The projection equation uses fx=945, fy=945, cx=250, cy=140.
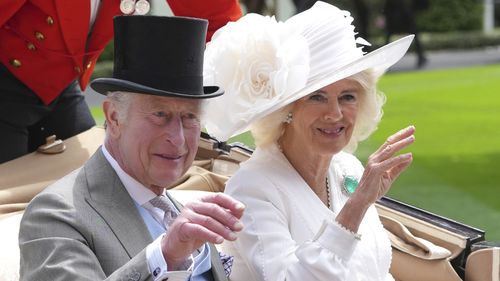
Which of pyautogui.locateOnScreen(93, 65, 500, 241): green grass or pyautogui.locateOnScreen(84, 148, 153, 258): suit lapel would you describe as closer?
pyautogui.locateOnScreen(84, 148, 153, 258): suit lapel

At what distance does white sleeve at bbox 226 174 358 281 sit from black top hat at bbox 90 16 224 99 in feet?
1.48

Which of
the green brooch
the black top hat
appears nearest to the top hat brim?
the black top hat

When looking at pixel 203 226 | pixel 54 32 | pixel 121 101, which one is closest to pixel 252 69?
pixel 121 101

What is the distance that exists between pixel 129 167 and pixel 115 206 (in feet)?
0.33

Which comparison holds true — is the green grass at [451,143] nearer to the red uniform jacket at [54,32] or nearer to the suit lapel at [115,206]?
the red uniform jacket at [54,32]

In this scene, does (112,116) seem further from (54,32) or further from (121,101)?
(54,32)

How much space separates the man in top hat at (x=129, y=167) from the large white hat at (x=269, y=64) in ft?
0.94

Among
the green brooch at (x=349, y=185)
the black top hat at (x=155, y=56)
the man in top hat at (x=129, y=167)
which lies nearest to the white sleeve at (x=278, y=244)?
the man in top hat at (x=129, y=167)

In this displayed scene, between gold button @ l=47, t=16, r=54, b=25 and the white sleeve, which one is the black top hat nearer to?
the white sleeve

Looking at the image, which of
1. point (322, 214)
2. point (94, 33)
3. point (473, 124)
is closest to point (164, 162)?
point (322, 214)

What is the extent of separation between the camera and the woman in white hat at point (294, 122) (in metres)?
2.46

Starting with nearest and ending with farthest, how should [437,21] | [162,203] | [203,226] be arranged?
[203,226]
[162,203]
[437,21]

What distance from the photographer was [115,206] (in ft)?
6.93

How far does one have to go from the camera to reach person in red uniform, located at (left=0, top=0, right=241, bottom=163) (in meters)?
3.21
